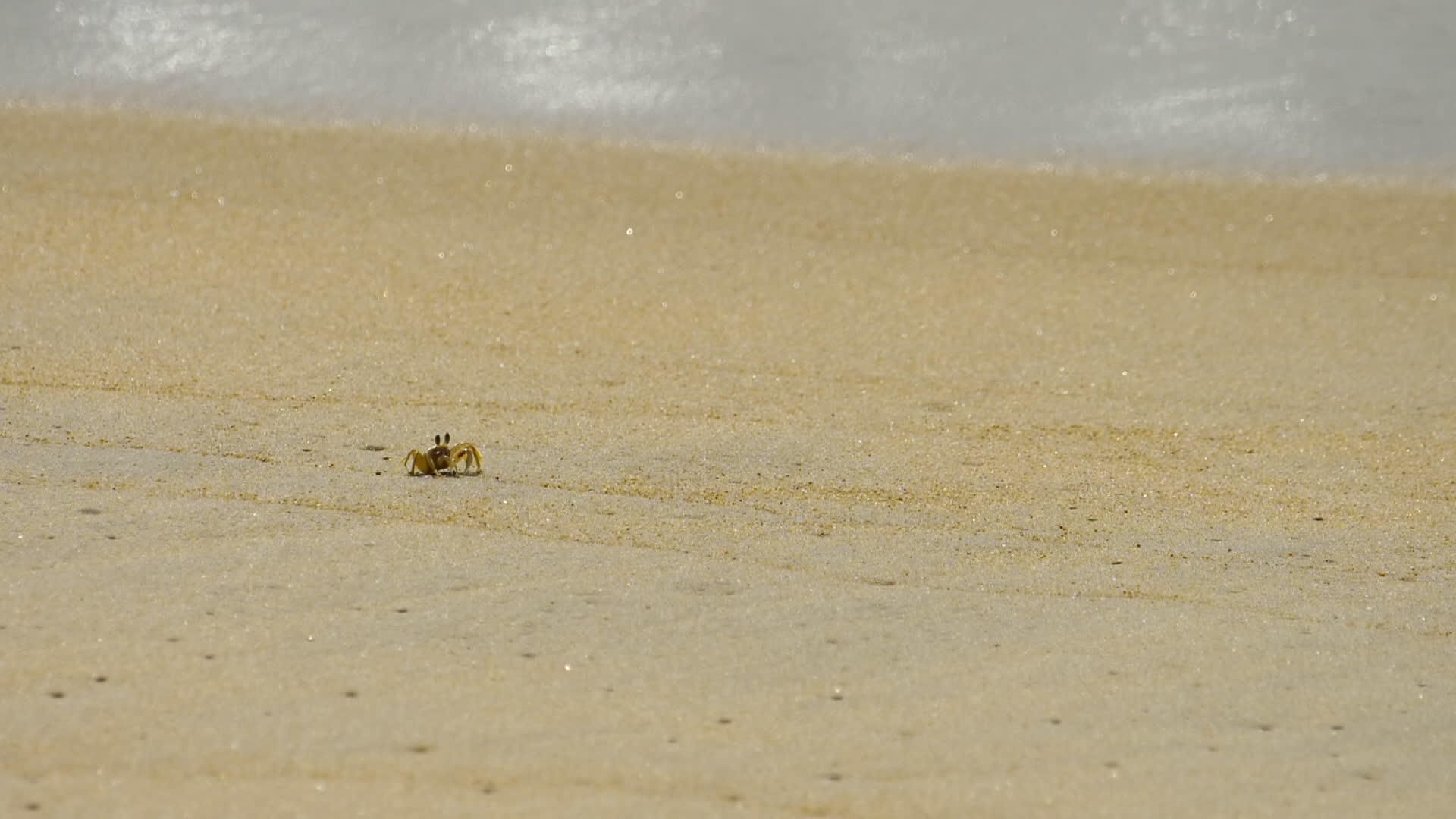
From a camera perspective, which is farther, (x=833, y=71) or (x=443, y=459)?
(x=833, y=71)

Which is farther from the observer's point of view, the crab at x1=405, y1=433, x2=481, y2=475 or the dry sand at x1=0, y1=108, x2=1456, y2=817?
the crab at x1=405, y1=433, x2=481, y2=475

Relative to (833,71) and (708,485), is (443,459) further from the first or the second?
(833,71)

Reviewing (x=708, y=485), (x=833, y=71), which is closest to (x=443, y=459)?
(x=708, y=485)

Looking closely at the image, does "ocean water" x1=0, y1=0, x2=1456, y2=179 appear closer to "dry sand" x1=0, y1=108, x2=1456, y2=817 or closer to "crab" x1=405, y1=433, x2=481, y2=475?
"dry sand" x1=0, y1=108, x2=1456, y2=817

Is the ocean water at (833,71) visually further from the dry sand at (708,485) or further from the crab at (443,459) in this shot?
the crab at (443,459)

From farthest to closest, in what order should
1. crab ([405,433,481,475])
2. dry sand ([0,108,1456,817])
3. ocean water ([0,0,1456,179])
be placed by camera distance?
1. ocean water ([0,0,1456,179])
2. crab ([405,433,481,475])
3. dry sand ([0,108,1456,817])

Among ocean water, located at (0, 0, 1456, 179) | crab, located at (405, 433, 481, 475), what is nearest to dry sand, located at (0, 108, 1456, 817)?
crab, located at (405, 433, 481, 475)
